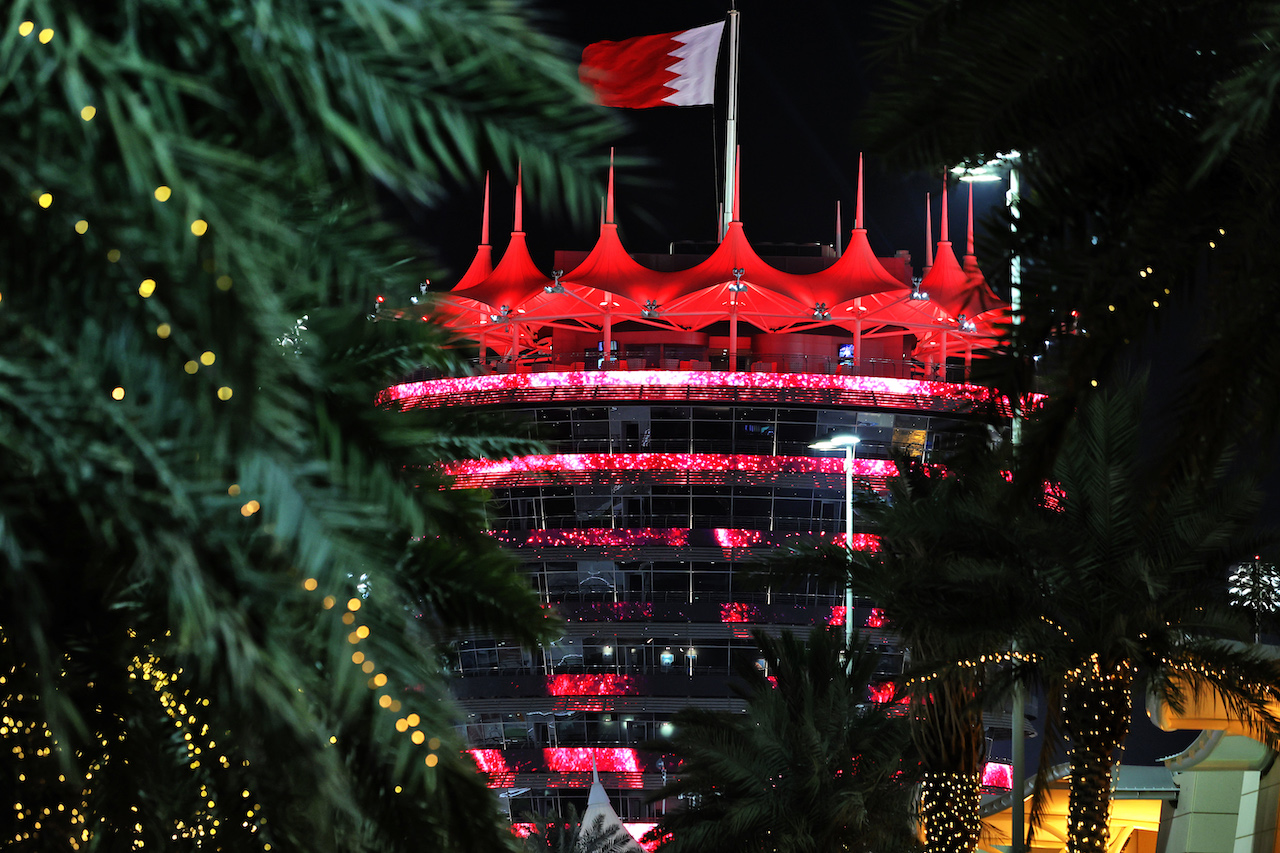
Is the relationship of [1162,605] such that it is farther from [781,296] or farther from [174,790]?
[781,296]

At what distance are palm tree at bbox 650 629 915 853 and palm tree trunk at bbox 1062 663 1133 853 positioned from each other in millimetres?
5586

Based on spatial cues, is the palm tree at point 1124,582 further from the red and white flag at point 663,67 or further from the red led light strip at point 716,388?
the red led light strip at point 716,388

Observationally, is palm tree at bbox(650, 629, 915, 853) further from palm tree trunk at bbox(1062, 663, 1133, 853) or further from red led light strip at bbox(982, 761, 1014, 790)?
red led light strip at bbox(982, 761, 1014, 790)

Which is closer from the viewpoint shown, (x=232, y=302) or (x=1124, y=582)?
(x=232, y=302)

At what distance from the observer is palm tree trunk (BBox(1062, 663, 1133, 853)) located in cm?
1708

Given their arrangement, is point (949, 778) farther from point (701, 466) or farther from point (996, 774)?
point (996, 774)

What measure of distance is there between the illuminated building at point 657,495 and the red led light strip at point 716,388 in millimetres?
74

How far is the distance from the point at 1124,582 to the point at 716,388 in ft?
136

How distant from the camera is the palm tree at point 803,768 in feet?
78.4

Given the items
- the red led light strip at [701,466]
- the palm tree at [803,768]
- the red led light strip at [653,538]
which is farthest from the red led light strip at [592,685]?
the palm tree at [803,768]

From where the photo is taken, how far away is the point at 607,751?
57812mm

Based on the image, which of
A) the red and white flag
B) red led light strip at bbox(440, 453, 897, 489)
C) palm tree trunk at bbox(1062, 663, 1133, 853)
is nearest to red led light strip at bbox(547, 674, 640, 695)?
red led light strip at bbox(440, 453, 897, 489)

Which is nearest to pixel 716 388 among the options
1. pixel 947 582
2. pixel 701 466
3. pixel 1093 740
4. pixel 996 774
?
pixel 701 466

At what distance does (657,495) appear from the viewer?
5728 centimetres
